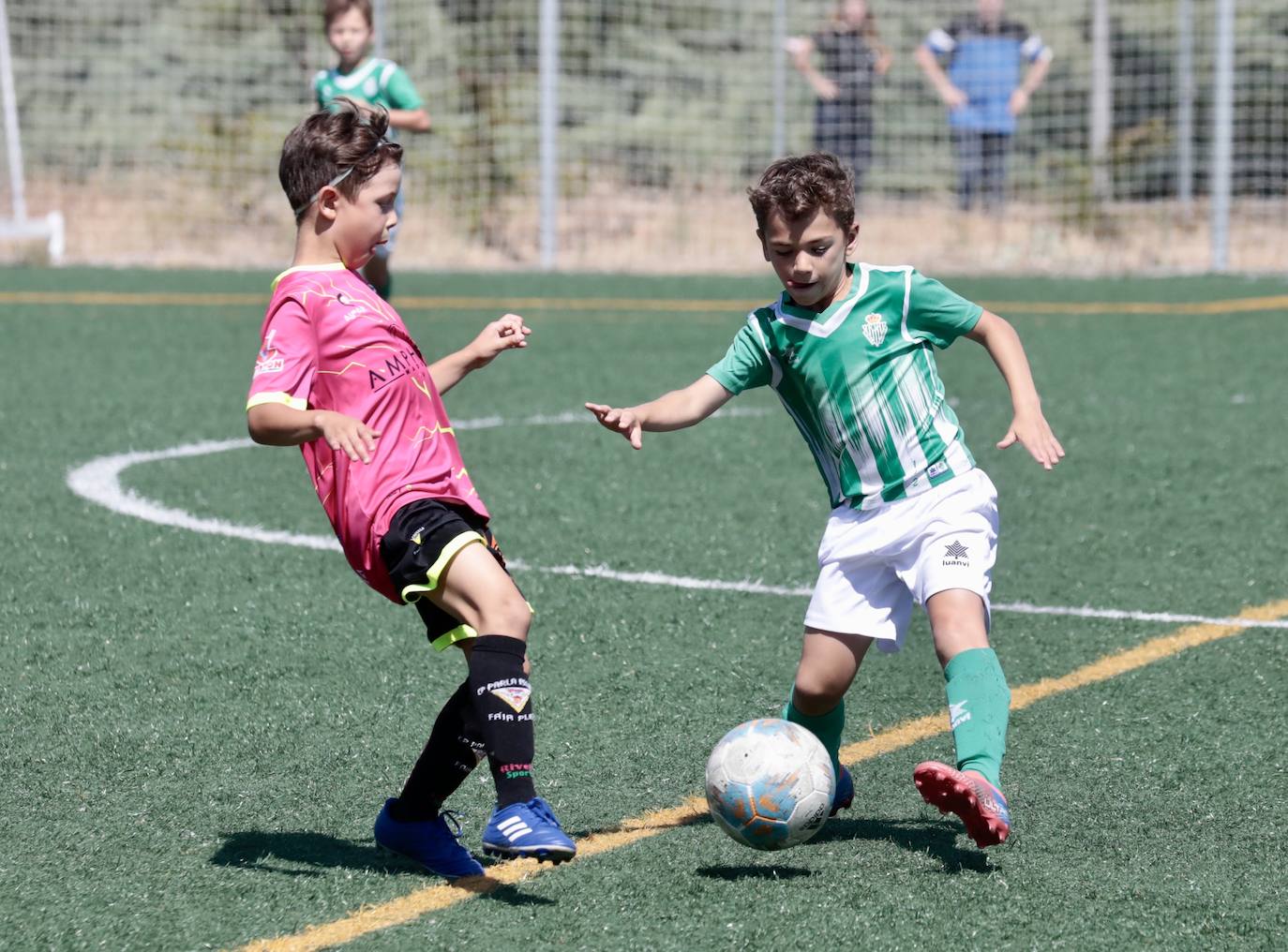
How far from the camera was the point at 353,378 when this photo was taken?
371 centimetres

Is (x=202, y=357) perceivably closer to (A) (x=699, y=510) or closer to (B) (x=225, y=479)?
(B) (x=225, y=479)

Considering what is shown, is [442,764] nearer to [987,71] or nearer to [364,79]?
[364,79]

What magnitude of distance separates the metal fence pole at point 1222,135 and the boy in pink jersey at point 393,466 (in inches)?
557

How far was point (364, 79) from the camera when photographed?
10.7 m

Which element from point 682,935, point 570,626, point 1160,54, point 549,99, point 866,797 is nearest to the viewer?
point 682,935

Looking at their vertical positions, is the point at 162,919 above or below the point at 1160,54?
below

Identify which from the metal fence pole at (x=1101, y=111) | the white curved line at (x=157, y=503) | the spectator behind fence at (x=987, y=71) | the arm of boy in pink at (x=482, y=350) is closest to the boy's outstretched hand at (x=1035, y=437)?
the arm of boy in pink at (x=482, y=350)

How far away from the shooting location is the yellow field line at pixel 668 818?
334cm

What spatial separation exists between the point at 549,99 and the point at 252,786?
1413cm

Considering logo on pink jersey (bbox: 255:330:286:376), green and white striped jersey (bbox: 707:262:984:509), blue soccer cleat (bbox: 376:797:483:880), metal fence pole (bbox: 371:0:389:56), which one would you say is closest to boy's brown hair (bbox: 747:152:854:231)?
green and white striped jersey (bbox: 707:262:984:509)

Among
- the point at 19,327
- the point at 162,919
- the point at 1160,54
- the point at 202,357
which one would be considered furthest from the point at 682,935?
the point at 1160,54

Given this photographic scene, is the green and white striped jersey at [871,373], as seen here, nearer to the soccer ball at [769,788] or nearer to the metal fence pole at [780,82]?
the soccer ball at [769,788]

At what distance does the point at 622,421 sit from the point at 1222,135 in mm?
14209

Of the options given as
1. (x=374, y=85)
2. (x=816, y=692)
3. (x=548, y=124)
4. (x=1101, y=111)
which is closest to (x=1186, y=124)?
(x=1101, y=111)
